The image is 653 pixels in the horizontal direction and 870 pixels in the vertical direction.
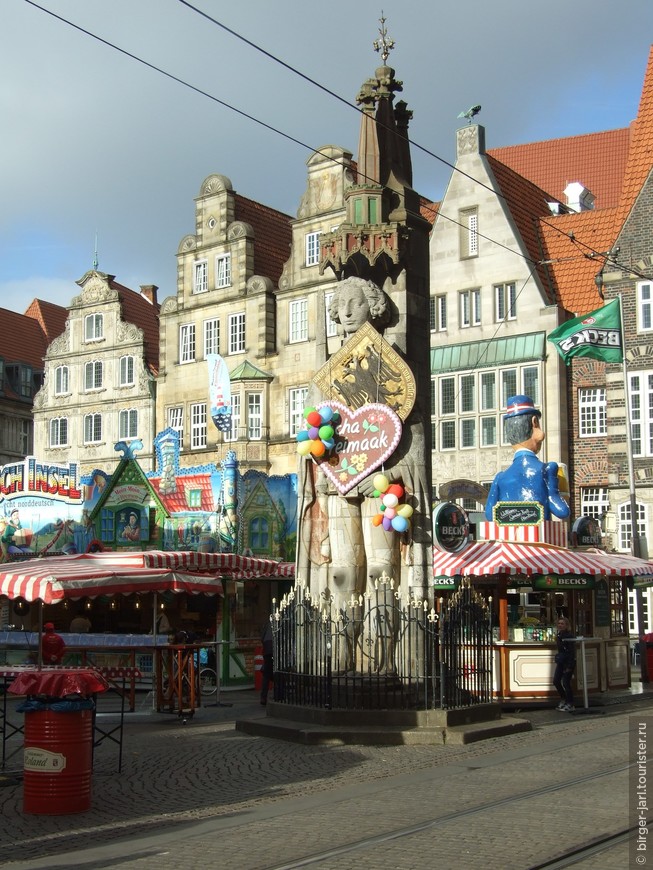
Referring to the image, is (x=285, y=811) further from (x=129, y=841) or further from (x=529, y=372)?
(x=529, y=372)

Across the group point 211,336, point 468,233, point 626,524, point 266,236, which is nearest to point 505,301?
point 468,233

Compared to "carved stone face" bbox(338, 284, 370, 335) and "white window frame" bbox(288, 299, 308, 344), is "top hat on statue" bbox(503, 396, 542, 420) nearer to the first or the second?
"carved stone face" bbox(338, 284, 370, 335)

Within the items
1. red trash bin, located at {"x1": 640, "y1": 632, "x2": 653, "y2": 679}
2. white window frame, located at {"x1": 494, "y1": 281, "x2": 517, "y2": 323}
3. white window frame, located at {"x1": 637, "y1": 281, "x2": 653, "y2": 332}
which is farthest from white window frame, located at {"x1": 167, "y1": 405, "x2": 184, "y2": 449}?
red trash bin, located at {"x1": 640, "y1": 632, "x2": 653, "y2": 679}

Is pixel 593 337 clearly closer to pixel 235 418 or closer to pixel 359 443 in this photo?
pixel 359 443

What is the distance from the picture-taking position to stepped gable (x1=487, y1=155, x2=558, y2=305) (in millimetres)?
38188

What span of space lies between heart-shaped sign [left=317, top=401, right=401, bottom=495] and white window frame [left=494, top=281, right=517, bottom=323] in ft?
65.0

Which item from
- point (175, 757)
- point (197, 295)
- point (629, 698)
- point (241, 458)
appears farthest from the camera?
point (197, 295)

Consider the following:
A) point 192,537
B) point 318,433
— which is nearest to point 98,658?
point 192,537

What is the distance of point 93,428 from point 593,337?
896 inches

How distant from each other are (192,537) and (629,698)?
12.9 meters

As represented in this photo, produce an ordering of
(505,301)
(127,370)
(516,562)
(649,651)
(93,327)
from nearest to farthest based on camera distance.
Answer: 1. (516,562)
2. (649,651)
3. (505,301)
4. (127,370)
5. (93,327)

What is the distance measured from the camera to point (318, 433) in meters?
18.2

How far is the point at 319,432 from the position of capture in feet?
59.8

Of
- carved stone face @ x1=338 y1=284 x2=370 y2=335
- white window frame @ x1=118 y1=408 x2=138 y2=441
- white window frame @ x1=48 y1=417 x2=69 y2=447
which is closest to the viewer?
carved stone face @ x1=338 y1=284 x2=370 y2=335
